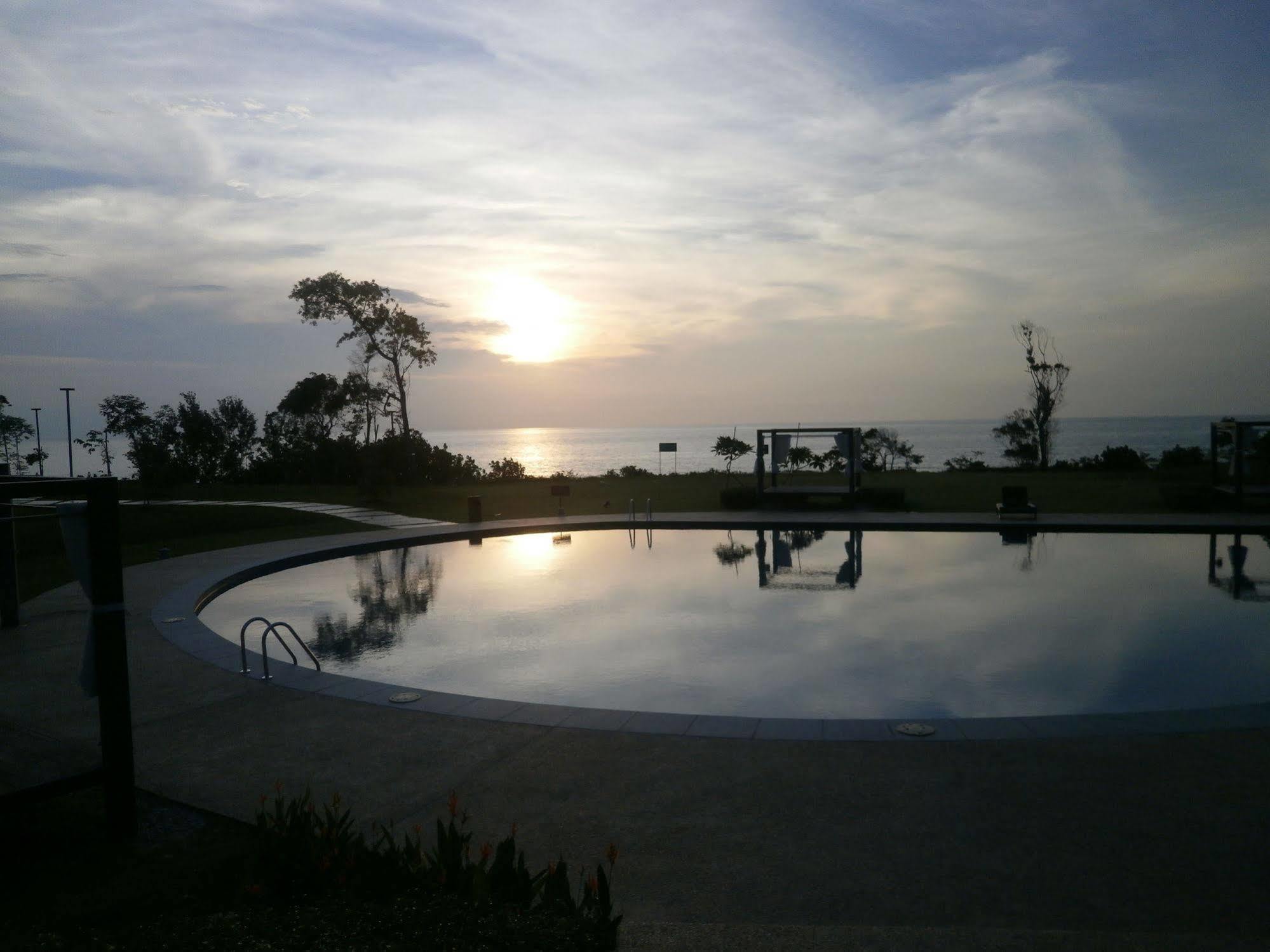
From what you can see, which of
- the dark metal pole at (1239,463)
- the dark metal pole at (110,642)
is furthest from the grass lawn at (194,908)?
the dark metal pole at (1239,463)

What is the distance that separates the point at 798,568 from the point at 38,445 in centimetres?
4053

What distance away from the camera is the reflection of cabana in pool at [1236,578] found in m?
10.7

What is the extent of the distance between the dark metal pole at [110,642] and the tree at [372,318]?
28.3 meters

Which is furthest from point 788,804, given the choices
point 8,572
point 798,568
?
point 798,568

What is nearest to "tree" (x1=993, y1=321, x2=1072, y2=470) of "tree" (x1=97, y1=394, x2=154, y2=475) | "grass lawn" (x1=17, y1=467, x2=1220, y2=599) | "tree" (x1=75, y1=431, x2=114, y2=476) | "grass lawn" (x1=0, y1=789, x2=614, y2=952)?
"grass lawn" (x1=17, y1=467, x2=1220, y2=599)

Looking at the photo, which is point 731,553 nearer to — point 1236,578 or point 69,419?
point 1236,578

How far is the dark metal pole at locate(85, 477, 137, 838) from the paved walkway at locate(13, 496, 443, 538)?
44.5 ft

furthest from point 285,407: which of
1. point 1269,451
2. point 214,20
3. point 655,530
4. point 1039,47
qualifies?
point 1269,451

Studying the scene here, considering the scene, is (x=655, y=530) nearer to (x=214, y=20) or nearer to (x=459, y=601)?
(x=459, y=601)

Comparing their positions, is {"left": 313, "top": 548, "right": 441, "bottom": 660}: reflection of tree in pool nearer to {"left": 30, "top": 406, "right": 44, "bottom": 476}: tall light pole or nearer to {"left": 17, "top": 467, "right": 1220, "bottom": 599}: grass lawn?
{"left": 17, "top": 467, "right": 1220, "bottom": 599}: grass lawn

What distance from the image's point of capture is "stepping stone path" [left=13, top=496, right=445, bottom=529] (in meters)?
18.5

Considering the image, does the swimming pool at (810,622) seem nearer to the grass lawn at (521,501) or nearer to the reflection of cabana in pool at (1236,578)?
the reflection of cabana in pool at (1236,578)

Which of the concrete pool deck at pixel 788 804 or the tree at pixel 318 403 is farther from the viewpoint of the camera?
the tree at pixel 318 403

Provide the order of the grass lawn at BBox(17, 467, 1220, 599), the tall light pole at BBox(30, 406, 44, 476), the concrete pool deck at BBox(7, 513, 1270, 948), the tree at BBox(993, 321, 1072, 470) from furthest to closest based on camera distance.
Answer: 1. the tree at BBox(993, 321, 1072, 470)
2. the tall light pole at BBox(30, 406, 44, 476)
3. the grass lawn at BBox(17, 467, 1220, 599)
4. the concrete pool deck at BBox(7, 513, 1270, 948)
